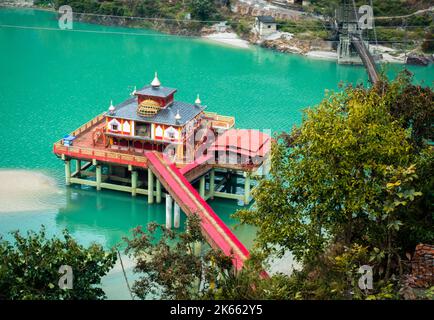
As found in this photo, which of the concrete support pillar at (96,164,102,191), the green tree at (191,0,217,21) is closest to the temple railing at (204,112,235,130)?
the concrete support pillar at (96,164,102,191)

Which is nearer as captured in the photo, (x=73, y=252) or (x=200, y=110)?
(x=73, y=252)

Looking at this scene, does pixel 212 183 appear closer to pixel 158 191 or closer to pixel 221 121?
pixel 158 191

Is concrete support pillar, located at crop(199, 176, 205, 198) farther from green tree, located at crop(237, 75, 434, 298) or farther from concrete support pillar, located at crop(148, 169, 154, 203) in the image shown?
green tree, located at crop(237, 75, 434, 298)

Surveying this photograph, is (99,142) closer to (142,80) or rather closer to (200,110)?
(200,110)

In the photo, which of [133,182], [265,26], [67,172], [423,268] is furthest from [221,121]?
[265,26]

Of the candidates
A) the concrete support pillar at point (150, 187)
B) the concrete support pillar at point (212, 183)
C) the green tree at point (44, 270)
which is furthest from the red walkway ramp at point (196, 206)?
the green tree at point (44, 270)
